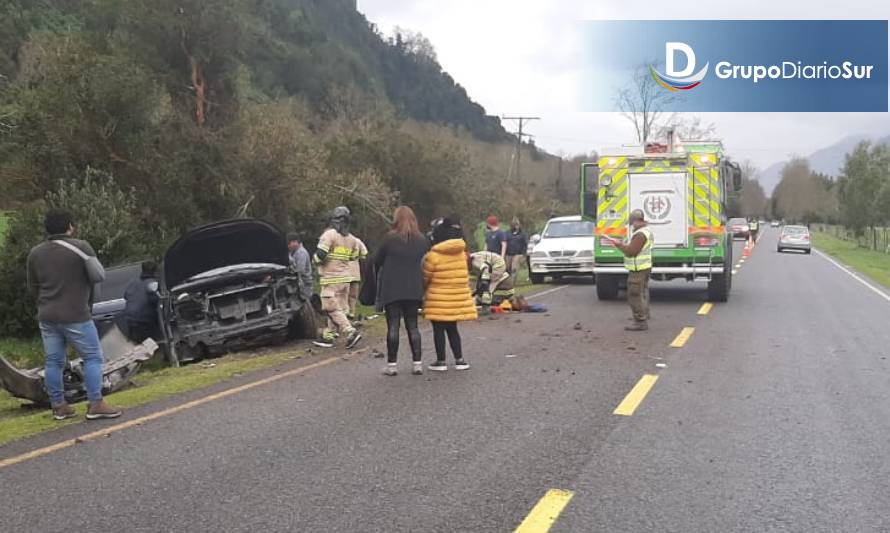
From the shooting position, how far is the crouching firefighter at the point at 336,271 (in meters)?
10.1

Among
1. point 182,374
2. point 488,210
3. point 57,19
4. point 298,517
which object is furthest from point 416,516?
point 57,19

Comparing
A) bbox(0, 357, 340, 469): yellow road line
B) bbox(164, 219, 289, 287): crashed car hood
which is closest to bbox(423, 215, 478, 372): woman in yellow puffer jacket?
bbox(0, 357, 340, 469): yellow road line

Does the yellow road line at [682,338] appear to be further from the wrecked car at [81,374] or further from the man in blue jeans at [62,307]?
the man in blue jeans at [62,307]

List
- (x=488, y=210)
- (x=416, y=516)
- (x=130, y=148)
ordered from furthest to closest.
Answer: (x=488, y=210)
(x=130, y=148)
(x=416, y=516)

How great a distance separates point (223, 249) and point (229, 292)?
3.26 ft

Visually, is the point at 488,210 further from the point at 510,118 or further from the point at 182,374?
the point at 182,374

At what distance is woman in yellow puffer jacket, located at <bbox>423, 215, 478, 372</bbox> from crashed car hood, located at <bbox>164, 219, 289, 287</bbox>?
334 centimetres

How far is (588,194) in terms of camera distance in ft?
51.2

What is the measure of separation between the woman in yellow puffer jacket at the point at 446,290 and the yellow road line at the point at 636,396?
1.80 meters

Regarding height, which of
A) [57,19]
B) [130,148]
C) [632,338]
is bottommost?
[632,338]

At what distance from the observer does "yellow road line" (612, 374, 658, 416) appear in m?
6.45

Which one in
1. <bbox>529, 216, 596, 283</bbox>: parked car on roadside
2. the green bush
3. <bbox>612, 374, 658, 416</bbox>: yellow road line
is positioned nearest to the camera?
<bbox>612, 374, 658, 416</bbox>: yellow road line

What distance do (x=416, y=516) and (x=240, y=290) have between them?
6432 mm

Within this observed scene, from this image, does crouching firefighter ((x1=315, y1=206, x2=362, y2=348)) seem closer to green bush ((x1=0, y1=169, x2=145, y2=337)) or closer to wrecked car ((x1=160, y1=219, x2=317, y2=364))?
wrecked car ((x1=160, y1=219, x2=317, y2=364))
